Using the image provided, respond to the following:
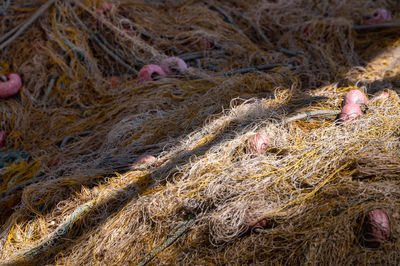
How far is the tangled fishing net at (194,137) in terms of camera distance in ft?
6.88

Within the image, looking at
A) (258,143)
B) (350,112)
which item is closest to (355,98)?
(350,112)

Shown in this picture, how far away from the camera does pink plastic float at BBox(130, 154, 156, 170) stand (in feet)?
9.04

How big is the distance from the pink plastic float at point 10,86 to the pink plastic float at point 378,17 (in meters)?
4.74

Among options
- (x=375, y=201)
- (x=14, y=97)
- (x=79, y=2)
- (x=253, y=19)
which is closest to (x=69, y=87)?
(x=14, y=97)

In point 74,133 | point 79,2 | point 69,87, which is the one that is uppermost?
point 79,2

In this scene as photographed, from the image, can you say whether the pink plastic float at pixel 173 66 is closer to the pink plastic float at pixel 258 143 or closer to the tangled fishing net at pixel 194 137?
the tangled fishing net at pixel 194 137

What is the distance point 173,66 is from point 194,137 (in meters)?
1.65

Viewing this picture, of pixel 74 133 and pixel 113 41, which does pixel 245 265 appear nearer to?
pixel 74 133

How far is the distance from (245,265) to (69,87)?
3.13 meters

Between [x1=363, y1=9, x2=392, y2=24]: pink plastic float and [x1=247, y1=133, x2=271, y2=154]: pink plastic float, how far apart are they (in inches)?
141

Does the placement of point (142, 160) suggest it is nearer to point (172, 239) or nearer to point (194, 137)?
point (194, 137)

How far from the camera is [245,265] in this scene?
2004mm

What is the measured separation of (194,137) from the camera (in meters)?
2.87

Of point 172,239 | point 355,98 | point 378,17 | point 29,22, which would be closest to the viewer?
point 172,239
